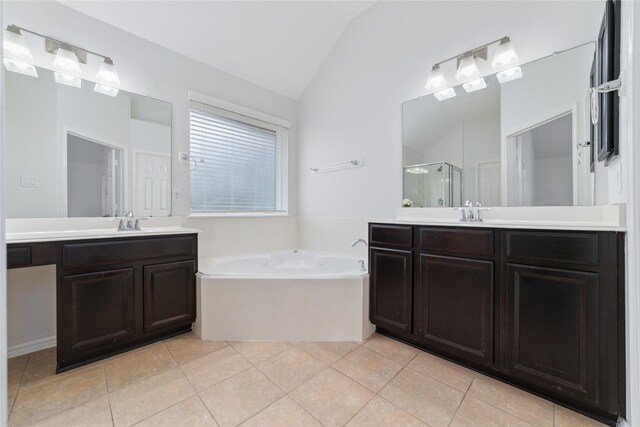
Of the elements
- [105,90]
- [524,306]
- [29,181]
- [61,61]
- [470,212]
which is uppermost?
[61,61]

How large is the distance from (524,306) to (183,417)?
181 cm

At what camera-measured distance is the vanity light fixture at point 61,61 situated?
176 centimetres

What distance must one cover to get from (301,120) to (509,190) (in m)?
2.40

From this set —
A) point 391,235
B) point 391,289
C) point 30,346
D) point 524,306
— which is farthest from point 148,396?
point 524,306

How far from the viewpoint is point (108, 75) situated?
6.95ft

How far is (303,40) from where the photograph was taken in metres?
2.86

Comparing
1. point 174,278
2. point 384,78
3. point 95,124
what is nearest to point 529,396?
point 174,278

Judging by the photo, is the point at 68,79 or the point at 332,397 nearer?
the point at 332,397

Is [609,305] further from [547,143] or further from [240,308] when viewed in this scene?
[240,308]

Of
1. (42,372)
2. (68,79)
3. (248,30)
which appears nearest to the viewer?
(42,372)

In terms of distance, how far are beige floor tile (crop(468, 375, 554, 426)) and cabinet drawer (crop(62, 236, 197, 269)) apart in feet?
6.88

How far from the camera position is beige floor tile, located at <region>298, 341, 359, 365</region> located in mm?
1793

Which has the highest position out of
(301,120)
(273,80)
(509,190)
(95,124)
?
(273,80)

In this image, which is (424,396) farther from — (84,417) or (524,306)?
(84,417)
